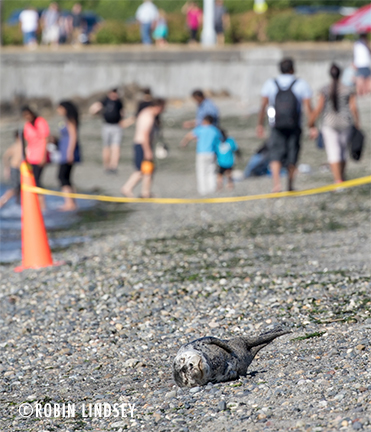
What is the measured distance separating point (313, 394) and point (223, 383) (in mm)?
606

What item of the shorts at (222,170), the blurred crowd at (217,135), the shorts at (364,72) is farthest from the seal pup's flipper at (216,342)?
the shorts at (364,72)

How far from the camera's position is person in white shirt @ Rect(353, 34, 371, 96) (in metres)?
19.1

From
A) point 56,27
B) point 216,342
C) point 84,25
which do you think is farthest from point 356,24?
point 216,342

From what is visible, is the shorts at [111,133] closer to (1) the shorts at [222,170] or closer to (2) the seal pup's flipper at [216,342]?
(1) the shorts at [222,170]

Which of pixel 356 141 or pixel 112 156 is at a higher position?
pixel 356 141

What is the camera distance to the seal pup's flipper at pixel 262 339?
5.29m

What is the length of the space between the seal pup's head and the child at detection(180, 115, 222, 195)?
336 inches

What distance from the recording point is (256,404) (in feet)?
14.8

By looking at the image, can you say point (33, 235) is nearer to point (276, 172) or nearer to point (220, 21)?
point (276, 172)

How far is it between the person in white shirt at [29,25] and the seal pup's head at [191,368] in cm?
2602

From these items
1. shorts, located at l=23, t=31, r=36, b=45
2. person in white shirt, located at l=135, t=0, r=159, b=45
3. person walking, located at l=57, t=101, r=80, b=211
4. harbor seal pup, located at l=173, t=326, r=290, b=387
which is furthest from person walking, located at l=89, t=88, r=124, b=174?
shorts, located at l=23, t=31, r=36, b=45

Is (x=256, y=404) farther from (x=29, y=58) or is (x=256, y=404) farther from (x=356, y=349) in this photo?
(x=29, y=58)

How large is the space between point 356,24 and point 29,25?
40.5ft

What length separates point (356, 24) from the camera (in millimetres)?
23844
